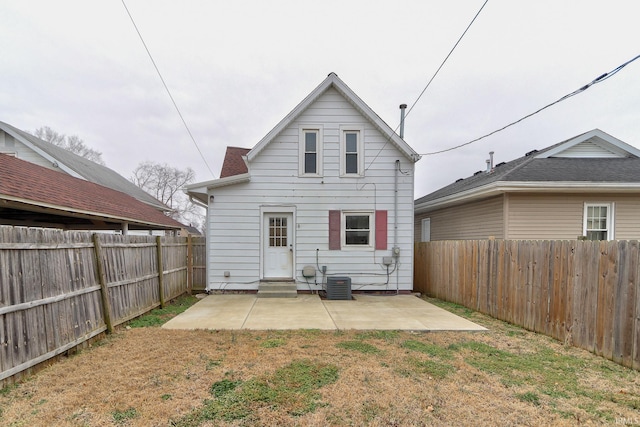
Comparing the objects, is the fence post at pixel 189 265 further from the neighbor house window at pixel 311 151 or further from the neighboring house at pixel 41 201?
the neighbor house window at pixel 311 151

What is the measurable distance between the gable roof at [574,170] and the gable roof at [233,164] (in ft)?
26.1

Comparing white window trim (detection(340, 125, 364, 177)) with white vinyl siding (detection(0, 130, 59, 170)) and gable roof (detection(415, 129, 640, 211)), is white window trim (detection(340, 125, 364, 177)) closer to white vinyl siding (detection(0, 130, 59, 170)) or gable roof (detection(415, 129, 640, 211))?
gable roof (detection(415, 129, 640, 211))

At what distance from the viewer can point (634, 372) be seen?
146 inches

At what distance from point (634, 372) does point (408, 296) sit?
210 inches

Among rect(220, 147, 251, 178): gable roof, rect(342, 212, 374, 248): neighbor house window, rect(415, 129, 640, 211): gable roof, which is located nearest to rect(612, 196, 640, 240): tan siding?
rect(415, 129, 640, 211): gable roof

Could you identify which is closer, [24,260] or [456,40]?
[24,260]

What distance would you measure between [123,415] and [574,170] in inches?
473

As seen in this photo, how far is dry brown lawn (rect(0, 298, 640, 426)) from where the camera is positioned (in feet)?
8.82

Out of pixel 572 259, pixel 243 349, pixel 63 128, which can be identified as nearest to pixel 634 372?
pixel 572 259

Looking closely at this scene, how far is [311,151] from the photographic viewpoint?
9078 mm

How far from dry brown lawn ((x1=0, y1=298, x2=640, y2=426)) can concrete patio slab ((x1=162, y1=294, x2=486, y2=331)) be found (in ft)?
2.60

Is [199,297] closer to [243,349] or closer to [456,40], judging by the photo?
[243,349]

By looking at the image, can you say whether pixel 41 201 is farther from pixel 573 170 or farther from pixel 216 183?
pixel 573 170

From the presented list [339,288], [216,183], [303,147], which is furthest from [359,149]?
[216,183]
